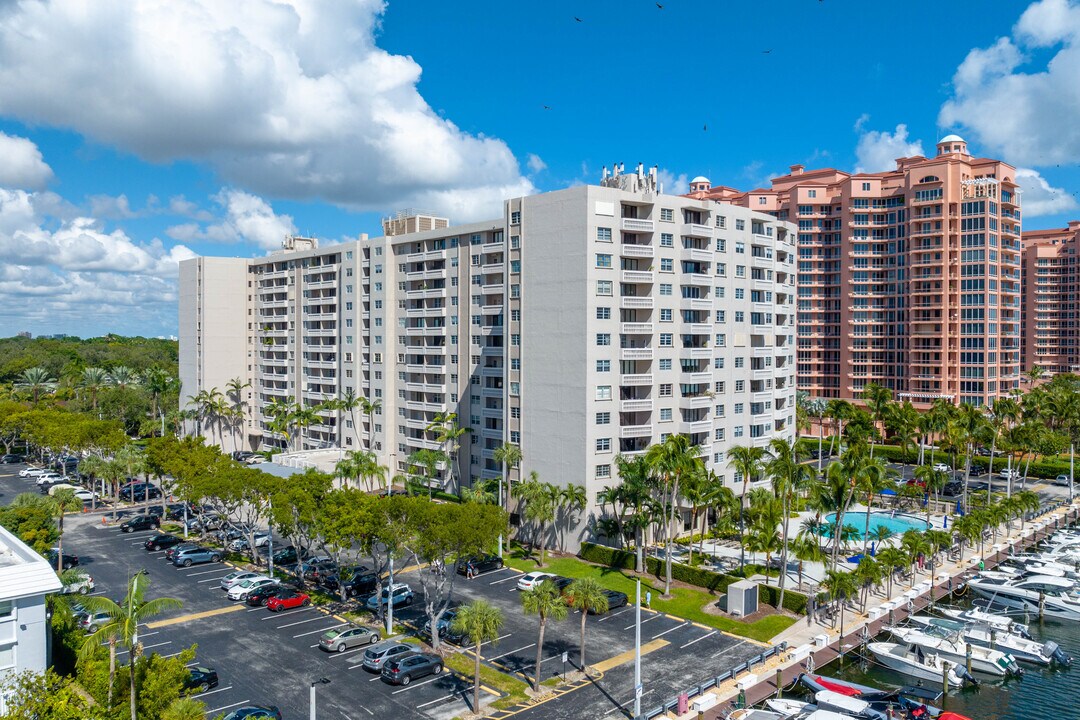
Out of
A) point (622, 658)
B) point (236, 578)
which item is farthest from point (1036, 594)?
point (236, 578)

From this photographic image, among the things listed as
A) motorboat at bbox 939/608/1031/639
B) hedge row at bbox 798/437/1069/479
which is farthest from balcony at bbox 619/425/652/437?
A: hedge row at bbox 798/437/1069/479

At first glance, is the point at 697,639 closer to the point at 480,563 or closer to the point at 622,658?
the point at 622,658

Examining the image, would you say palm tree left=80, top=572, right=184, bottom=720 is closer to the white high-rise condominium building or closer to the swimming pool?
the white high-rise condominium building

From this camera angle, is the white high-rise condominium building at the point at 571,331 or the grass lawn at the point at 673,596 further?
the white high-rise condominium building at the point at 571,331

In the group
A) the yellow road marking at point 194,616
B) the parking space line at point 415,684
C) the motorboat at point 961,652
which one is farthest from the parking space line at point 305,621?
the motorboat at point 961,652

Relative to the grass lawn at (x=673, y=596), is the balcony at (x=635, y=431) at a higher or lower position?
higher

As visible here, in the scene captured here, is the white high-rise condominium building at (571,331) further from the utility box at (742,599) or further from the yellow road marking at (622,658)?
the yellow road marking at (622,658)
